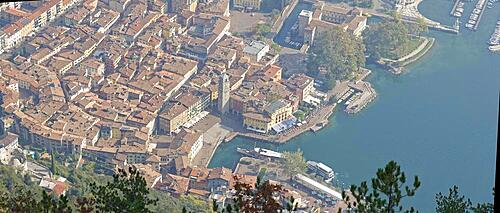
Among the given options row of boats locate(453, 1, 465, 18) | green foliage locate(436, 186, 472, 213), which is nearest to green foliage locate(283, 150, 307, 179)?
row of boats locate(453, 1, 465, 18)

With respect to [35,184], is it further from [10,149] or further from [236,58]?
[236,58]

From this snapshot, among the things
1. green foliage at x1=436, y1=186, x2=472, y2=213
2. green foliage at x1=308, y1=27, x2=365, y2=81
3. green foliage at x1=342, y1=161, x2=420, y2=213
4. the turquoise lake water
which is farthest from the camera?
green foliage at x1=308, y1=27, x2=365, y2=81

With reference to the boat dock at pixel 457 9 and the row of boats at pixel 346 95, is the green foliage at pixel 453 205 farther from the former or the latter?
the boat dock at pixel 457 9

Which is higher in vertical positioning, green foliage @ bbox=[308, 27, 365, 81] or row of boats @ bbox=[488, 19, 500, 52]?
row of boats @ bbox=[488, 19, 500, 52]

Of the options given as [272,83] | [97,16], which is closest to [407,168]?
[272,83]

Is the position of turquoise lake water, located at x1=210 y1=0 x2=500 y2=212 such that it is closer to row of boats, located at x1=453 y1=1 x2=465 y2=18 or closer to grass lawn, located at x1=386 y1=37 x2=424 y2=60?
grass lawn, located at x1=386 y1=37 x2=424 y2=60
